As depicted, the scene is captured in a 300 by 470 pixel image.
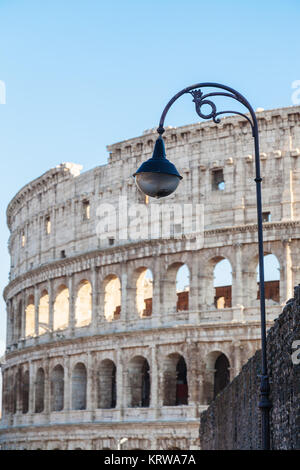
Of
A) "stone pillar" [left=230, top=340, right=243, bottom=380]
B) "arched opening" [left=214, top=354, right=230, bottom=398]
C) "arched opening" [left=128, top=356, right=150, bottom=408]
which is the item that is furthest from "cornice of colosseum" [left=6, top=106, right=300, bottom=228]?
"arched opening" [left=214, top=354, right=230, bottom=398]

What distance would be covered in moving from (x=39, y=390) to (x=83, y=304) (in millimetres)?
5259

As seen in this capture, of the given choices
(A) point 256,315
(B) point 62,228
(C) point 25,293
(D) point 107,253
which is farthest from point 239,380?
(C) point 25,293

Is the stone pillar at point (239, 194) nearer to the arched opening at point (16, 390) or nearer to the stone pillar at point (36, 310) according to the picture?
the stone pillar at point (36, 310)

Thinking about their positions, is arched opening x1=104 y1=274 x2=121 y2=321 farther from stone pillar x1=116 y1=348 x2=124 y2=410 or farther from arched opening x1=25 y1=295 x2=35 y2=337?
arched opening x1=25 y1=295 x2=35 y2=337

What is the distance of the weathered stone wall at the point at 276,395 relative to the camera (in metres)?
10.9

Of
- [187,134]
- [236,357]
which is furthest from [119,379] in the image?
[187,134]

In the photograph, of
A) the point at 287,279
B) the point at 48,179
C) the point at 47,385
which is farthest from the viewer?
the point at 48,179

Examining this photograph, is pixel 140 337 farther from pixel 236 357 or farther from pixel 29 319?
pixel 29 319

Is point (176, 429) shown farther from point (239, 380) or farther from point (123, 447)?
point (239, 380)

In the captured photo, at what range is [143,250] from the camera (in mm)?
40250

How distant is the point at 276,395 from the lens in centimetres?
1236

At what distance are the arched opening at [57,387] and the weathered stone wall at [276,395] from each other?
2492 cm

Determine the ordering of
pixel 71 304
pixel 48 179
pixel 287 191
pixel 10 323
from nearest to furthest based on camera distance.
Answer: pixel 287 191, pixel 71 304, pixel 48 179, pixel 10 323

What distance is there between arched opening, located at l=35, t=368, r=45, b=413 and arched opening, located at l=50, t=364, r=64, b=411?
109 cm
